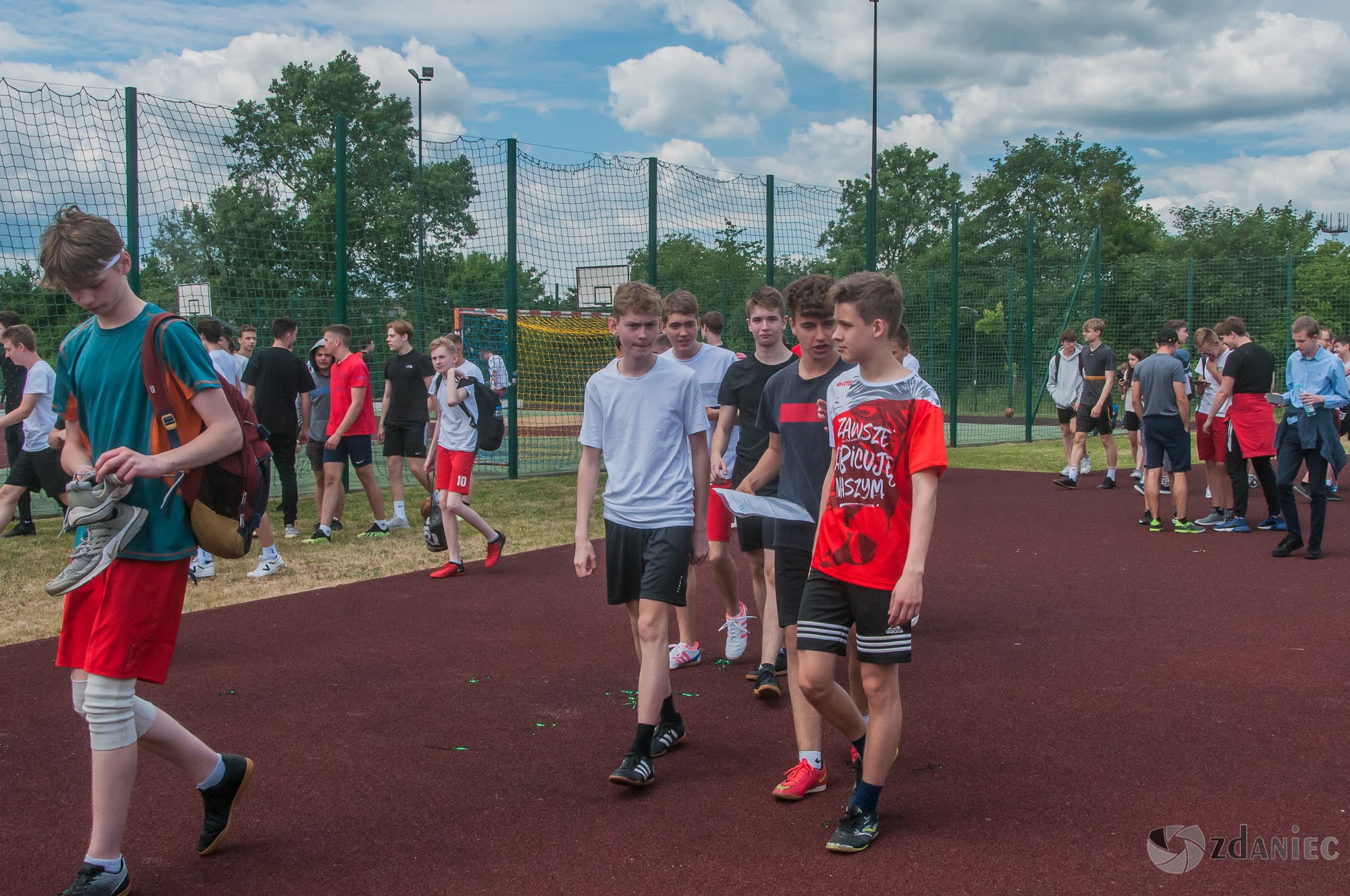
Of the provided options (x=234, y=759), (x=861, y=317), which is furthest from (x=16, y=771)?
(x=861, y=317)

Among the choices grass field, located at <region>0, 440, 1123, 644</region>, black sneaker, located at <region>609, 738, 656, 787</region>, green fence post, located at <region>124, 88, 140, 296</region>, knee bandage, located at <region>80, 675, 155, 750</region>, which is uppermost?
green fence post, located at <region>124, 88, 140, 296</region>

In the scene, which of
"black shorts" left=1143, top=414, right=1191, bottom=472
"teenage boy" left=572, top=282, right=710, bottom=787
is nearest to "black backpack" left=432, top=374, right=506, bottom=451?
"teenage boy" left=572, top=282, right=710, bottom=787

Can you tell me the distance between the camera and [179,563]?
10.3 ft

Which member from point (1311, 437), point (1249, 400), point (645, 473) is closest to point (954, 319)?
point (1249, 400)

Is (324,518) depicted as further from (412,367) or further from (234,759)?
(234,759)

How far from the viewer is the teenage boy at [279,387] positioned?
914cm

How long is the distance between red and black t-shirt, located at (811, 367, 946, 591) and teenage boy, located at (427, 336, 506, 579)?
16.4 ft

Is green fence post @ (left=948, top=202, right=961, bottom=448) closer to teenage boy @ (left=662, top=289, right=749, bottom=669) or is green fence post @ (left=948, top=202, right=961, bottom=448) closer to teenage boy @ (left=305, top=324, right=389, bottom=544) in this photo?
teenage boy @ (left=305, top=324, right=389, bottom=544)

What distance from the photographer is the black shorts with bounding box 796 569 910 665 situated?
334 cm

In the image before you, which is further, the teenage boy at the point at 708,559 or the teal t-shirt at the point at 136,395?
the teenage boy at the point at 708,559

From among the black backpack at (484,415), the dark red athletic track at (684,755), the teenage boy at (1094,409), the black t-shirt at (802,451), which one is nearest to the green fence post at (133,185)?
the black backpack at (484,415)

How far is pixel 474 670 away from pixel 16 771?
80.7 inches

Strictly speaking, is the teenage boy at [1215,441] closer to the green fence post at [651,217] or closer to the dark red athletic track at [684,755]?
the dark red athletic track at [684,755]

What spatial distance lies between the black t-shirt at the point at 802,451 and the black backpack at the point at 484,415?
164 inches
